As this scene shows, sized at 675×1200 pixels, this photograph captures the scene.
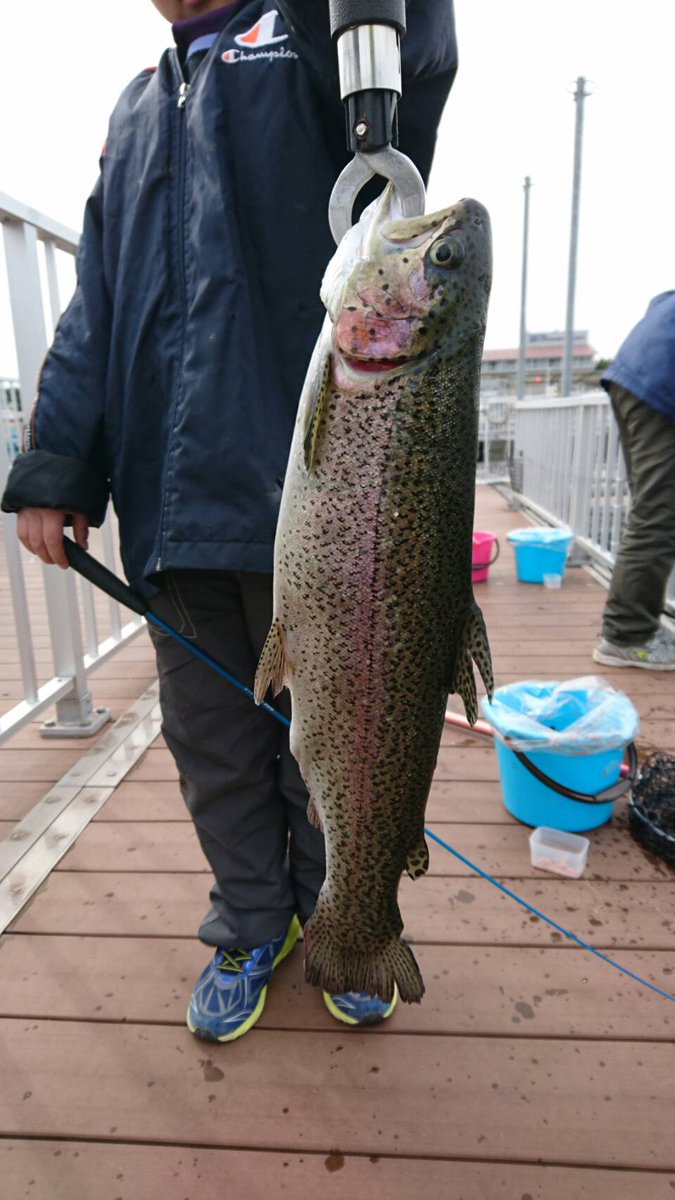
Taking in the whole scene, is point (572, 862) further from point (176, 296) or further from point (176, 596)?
point (176, 296)

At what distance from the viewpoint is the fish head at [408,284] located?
109cm

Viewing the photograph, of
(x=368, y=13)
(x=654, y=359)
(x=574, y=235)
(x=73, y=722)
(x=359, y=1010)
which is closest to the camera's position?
(x=368, y=13)

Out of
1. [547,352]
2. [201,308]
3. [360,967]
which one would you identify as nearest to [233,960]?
[360,967]

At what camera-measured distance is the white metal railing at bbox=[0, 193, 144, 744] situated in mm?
2742

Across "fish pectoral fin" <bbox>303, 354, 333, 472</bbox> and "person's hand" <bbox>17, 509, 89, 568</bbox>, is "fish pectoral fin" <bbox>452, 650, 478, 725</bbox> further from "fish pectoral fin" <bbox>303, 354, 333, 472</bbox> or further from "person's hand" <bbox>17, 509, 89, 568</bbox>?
"person's hand" <bbox>17, 509, 89, 568</bbox>

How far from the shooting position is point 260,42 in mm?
1413

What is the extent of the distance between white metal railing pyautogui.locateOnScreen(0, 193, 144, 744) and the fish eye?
1924 mm

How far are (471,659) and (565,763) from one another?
1294 millimetres

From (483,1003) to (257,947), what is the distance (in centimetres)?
61

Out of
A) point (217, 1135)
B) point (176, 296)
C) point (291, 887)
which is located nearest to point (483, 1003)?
point (291, 887)

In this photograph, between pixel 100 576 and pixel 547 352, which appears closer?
pixel 100 576

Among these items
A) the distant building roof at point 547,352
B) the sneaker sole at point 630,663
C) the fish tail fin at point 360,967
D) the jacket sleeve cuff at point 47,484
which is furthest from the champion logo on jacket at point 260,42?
the distant building roof at point 547,352

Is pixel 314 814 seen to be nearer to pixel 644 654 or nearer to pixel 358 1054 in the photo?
pixel 358 1054

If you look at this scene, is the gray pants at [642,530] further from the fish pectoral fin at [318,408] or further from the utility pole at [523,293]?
the utility pole at [523,293]
